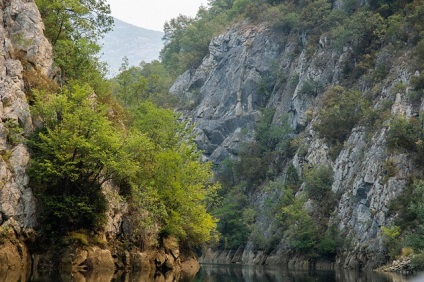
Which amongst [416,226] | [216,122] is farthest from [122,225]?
[216,122]

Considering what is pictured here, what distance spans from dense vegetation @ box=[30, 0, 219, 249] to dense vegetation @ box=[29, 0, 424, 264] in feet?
0.31

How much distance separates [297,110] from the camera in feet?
284

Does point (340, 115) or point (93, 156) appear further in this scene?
point (340, 115)

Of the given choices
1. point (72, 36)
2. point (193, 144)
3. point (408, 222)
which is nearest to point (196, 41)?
point (193, 144)

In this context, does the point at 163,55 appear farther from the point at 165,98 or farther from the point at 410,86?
the point at 410,86

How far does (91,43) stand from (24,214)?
58.8 ft

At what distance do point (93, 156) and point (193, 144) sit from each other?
27196 mm

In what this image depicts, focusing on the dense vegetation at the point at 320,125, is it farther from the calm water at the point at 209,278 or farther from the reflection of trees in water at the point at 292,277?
the calm water at the point at 209,278

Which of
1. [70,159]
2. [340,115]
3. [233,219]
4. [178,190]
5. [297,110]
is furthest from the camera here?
[233,219]

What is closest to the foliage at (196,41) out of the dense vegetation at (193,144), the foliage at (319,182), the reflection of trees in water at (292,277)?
the dense vegetation at (193,144)

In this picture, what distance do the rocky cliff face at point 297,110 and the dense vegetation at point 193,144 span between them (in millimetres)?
1212

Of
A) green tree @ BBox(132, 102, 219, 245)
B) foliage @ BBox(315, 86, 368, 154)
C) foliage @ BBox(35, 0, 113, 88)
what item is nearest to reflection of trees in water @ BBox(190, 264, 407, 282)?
green tree @ BBox(132, 102, 219, 245)

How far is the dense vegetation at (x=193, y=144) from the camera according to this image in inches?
1347

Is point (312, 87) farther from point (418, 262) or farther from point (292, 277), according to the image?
point (292, 277)
